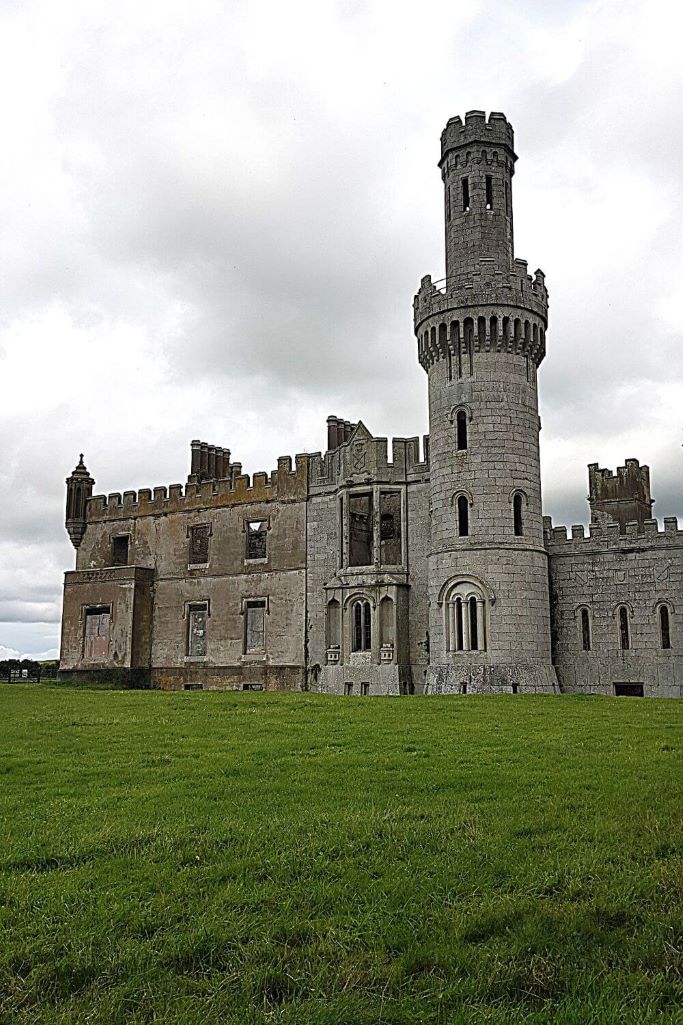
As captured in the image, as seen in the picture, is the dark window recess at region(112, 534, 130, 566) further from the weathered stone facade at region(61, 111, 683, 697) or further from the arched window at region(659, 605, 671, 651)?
the arched window at region(659, 605, 671, 651)

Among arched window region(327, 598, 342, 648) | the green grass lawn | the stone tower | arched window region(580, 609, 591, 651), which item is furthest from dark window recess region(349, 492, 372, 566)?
the green grass lawn

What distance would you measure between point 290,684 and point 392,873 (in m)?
29.9

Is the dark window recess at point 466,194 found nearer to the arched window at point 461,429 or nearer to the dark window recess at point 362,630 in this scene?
the arched window at point 461,429

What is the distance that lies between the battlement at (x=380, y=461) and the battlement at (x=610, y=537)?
214 inches

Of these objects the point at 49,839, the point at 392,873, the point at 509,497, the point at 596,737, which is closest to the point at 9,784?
the point at 49,839

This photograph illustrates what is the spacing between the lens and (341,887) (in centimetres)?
718

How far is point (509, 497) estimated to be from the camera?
101ft

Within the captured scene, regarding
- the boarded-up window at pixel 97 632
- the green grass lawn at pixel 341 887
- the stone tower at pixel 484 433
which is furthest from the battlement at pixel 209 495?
the green grass lawn at pixel 341 887

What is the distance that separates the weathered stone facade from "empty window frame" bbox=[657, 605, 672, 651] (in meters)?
0.09

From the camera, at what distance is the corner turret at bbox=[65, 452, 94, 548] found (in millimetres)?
45812

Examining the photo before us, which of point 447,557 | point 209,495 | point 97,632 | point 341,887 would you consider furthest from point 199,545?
point 341,887

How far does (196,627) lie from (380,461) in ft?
40.0

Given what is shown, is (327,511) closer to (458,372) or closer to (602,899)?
(458,372)

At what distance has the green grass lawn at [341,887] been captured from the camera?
5.54 metres
